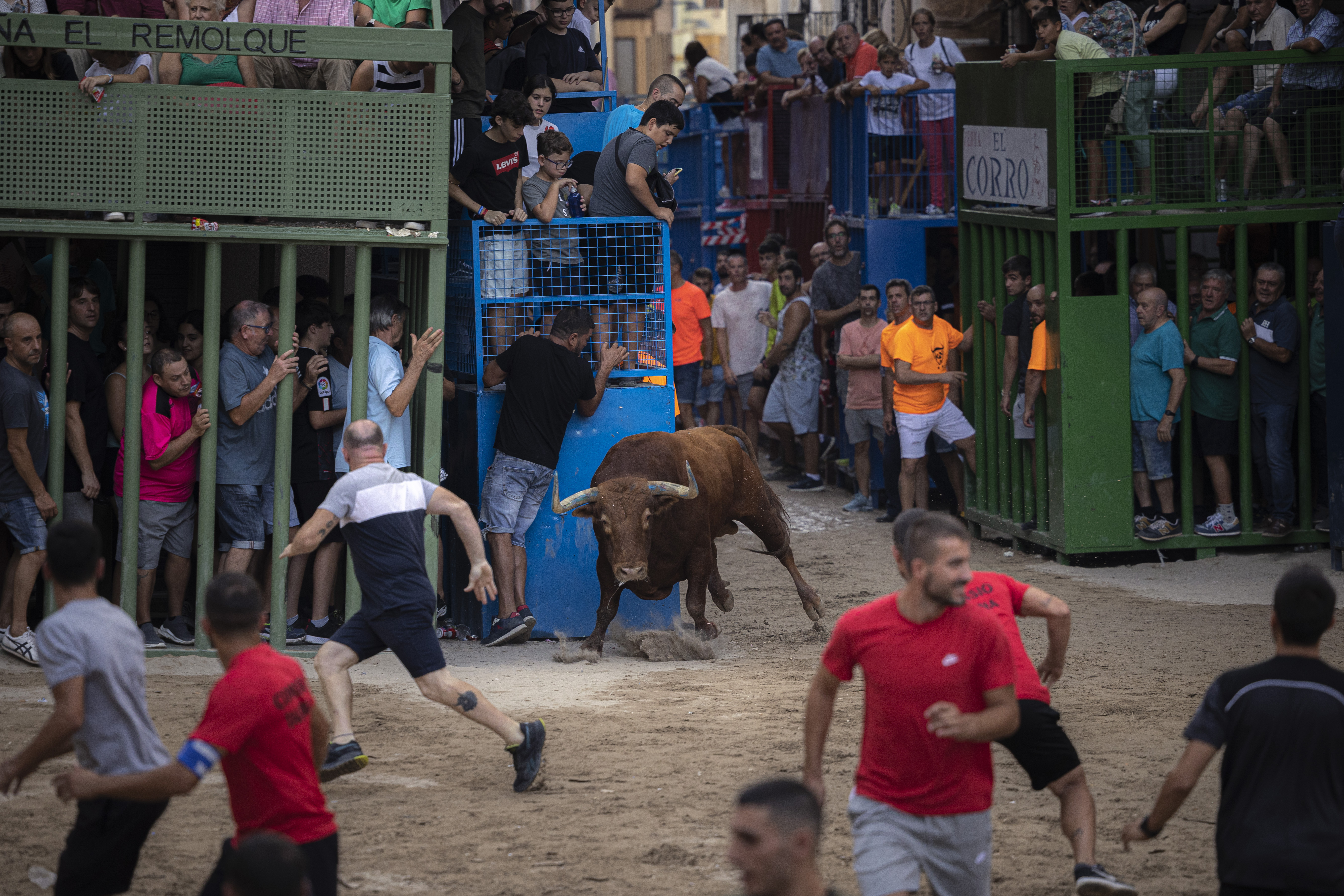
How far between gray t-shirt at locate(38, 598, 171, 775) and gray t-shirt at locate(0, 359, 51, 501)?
186 inches

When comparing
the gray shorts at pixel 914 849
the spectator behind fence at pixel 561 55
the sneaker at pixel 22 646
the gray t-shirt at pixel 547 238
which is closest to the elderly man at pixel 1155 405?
the gray t-shirt at pixel 547 238

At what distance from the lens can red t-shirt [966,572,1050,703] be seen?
531cm

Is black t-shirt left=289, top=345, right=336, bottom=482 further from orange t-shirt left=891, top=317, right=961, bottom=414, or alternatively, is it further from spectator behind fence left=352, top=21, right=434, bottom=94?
orange t-shirt left=891, top=317, right=961, bottom=414

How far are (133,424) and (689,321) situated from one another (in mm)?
8505

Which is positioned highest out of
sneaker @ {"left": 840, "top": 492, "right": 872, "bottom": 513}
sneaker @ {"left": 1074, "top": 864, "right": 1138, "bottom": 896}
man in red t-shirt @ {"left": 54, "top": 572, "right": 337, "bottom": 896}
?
sneaker @ {"left": 840, "top": 492, "right": 872, "bottom": 513}

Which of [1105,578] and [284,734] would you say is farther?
[1105,578]

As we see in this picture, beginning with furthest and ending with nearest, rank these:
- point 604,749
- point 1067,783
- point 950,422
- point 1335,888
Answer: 1. point 950,422
2. point 604,749
3. point 1067,783
4. point 1335,888

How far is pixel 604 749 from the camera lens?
26.6ft

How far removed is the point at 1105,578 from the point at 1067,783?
7.14m

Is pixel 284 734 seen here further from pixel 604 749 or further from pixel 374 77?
pixel 374 77

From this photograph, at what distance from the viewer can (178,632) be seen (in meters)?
9.78

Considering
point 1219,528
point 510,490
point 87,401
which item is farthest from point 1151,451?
point 87,401

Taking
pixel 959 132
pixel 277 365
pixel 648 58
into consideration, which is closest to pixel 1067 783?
pixel 277 365

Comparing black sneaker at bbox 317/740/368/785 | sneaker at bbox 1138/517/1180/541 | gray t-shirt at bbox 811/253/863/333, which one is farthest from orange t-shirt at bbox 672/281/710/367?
black sneaker at bbox 317/740/368/785
